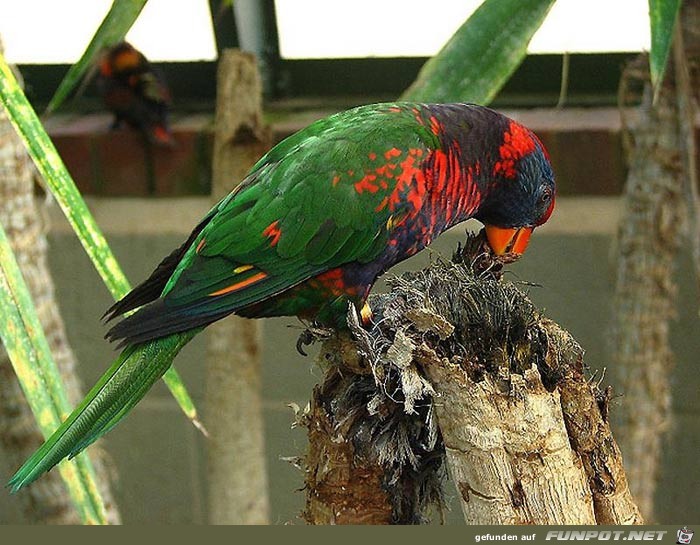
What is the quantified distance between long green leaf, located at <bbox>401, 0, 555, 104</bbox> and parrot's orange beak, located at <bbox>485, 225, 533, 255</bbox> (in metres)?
0.17

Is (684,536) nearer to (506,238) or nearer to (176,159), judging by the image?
(506,238)

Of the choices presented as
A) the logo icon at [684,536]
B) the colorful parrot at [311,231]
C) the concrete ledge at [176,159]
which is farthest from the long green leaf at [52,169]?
the concrete ledge at [176,159]

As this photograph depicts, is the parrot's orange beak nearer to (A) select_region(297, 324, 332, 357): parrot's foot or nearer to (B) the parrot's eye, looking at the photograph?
(B) the parrot's eye

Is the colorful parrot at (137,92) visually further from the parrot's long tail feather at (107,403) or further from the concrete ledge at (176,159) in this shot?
the parrot's long tail feather at (107,403)

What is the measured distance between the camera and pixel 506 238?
1.15 metres

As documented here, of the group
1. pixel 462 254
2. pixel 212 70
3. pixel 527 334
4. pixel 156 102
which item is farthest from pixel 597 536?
pixel 212 70

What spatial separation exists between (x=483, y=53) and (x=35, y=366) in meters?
0.68

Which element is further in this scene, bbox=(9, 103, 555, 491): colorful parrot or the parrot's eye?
the parrot's eye

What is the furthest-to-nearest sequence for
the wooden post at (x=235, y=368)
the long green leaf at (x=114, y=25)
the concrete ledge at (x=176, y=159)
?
the concrete ledge at (x=176, y=159) → the wooden post at (x=235, y=368) → the long green leaf at (x=114, y=25)

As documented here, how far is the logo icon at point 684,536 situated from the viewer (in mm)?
845

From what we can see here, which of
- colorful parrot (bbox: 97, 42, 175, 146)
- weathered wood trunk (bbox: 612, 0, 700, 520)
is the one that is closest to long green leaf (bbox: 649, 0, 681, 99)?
weathered wood trunk (bbox: 612, 0, 700, 520)

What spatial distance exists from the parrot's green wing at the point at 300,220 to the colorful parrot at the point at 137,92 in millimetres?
983

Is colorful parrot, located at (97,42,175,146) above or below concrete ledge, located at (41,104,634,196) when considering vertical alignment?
above

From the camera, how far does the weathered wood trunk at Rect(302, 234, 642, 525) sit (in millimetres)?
737
